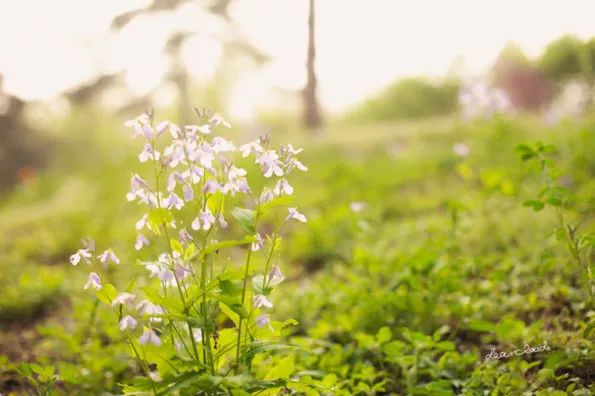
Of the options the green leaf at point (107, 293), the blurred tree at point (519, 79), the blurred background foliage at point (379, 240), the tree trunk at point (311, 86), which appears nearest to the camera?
the green leaf at point (107, 293)

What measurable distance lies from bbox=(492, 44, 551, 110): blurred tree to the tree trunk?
4.47 metres

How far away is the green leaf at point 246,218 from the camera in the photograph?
5.86 feet

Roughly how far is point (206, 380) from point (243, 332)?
0.96 ft

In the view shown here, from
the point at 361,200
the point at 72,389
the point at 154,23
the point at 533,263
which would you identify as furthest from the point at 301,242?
the point at 154,23

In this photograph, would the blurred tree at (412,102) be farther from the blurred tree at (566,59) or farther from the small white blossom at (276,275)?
the small white blossom at (276,275)

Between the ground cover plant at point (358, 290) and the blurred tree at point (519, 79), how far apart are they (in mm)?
5538

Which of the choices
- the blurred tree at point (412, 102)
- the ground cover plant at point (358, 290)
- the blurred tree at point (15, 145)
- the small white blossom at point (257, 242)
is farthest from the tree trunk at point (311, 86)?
the blurred tree at point (15, 145)

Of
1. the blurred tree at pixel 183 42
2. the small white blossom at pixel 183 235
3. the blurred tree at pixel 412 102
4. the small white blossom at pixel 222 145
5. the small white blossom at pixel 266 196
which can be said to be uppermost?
the blurred tree at pixel 183 42

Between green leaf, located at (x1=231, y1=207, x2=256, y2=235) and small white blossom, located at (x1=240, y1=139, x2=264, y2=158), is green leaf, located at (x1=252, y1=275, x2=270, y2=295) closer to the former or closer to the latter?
green leaf, located at (x1=231, y1=207, x2=256, y2=235)

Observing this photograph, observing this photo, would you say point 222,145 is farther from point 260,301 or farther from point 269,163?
point 260,301

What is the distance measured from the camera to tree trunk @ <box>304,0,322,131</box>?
708 cm

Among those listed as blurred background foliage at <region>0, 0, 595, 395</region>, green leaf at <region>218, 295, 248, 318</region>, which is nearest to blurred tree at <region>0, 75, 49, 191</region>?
blurred background foliage at <region>0, 0, 595, 395</region>

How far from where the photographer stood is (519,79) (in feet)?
42.7

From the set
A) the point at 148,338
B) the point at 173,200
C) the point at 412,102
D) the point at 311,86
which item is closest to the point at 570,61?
the point at 311,86
